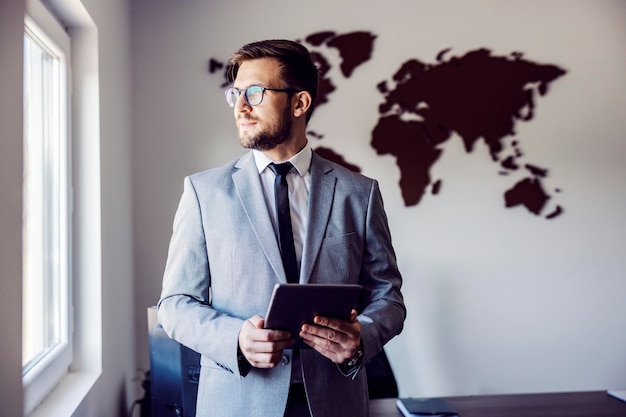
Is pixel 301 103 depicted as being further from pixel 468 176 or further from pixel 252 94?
pixel 468 176

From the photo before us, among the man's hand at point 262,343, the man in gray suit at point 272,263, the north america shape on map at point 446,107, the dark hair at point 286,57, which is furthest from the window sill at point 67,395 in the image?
the north america shape on map at point 446,107

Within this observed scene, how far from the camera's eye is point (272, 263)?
4.41 ft

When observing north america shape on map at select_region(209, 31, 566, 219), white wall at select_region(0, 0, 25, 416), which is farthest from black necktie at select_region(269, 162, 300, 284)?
north america shape on map at select_region(209, 31, 566, 219)

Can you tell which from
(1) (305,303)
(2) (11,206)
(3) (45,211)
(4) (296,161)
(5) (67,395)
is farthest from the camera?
(3) (45,211)

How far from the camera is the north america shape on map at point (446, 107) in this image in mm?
3078

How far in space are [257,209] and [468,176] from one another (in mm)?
1999

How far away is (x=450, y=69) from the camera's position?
10.3 feet

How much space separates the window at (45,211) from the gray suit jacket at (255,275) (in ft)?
1.89

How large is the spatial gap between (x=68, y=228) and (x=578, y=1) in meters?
2.92

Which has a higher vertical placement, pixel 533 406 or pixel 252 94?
pixel 252 94

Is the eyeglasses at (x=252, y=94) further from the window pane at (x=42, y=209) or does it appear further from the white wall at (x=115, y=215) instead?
the white wall at (x=115, y=215)

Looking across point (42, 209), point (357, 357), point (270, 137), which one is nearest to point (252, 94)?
point (270, 137)

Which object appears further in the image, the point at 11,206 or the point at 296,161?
the point at 296,161

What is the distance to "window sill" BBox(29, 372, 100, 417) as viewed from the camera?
1.65 meters
